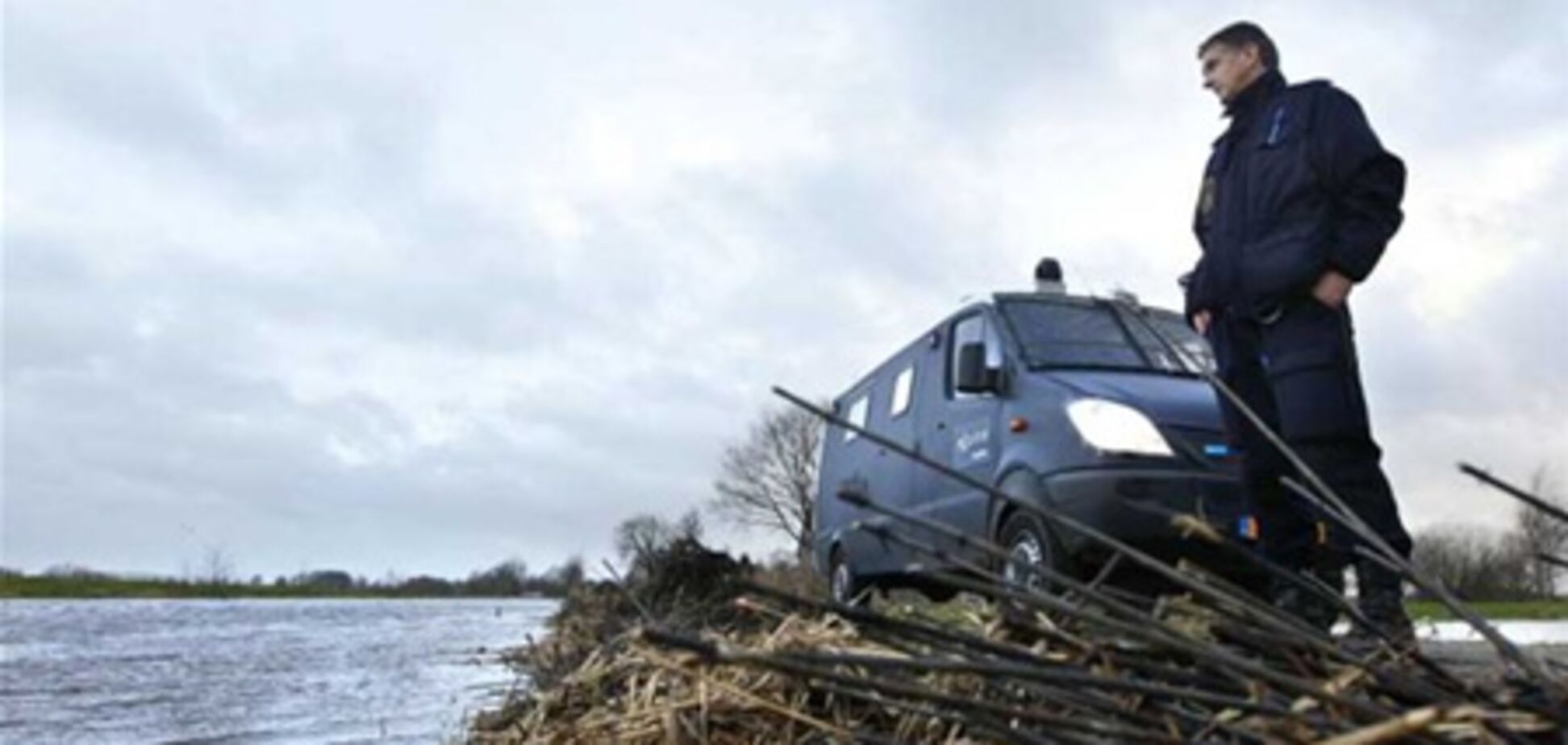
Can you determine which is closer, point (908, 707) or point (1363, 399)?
point (908, 707)

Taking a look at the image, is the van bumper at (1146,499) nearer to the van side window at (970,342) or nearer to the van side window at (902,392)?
the van side window at (970,342)

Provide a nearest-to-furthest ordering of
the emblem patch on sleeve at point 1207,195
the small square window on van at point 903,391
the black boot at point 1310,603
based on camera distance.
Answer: the black boot at point 1310,603 → the emblem patch on sleeve at point 1207,195 → the small square window on van at point 903,391

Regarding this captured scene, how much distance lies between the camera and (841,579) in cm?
1065

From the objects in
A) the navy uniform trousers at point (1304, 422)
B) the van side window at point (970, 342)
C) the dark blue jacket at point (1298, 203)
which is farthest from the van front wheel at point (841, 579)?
the dark blue jacket at point (1298, 203)

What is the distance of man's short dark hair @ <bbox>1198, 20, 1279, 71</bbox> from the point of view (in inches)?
197

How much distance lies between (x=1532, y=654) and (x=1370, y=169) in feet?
10.7

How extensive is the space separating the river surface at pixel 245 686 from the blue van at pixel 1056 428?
2.61 m

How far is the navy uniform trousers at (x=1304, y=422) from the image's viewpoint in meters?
4.30

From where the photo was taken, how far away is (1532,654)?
1596 mm

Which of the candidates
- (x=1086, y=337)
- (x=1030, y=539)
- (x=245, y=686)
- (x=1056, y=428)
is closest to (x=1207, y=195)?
(x=1056, y=428)

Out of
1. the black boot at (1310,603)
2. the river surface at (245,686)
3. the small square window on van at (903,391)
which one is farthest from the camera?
the small square window on van at (903,391)

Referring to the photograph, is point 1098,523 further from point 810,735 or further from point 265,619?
point 265,619

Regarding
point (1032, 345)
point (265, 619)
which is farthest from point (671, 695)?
point (265, 619)

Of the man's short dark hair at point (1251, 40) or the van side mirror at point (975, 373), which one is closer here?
the man's short dark hair at point (1251, 40)
